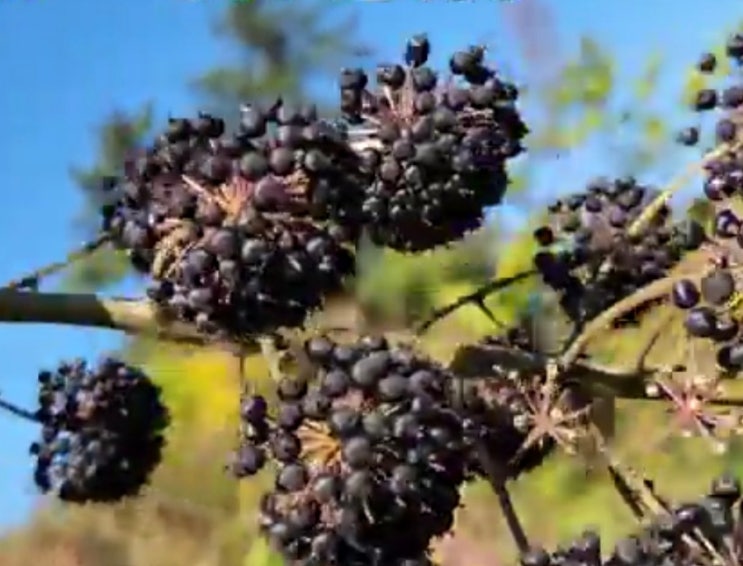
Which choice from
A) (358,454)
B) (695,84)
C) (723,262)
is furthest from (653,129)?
(358,454)

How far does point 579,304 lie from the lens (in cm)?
145

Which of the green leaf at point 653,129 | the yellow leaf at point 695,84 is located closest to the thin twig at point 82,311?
the yellow leaf at point 695,84

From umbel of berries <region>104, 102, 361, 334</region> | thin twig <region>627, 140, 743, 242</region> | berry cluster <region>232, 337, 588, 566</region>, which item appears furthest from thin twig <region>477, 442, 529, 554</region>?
thin twig <region>627, 140, 743, 242</region>

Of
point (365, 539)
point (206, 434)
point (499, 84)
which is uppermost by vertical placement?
point (206, 434)

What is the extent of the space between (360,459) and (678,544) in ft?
0.72

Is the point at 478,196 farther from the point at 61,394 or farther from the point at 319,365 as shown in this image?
the point at 61,394

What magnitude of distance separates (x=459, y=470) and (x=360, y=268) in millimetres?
173

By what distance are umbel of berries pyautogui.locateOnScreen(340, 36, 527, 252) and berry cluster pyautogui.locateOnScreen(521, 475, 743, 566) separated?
0.28m

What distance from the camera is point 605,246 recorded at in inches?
59.1

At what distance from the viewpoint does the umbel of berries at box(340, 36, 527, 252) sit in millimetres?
1242

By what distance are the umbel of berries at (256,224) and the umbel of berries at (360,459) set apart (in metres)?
0.06

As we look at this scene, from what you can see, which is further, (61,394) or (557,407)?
(61,394)

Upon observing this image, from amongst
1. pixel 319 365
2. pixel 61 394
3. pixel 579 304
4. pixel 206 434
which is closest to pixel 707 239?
pixel 579 304

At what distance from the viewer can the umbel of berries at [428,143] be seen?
124 cm
